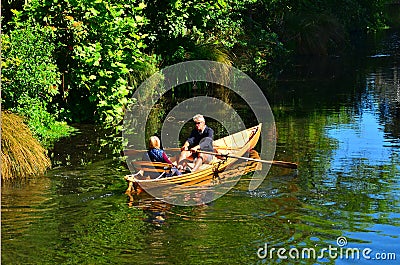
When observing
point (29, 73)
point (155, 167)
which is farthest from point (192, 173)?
point (29, 73)

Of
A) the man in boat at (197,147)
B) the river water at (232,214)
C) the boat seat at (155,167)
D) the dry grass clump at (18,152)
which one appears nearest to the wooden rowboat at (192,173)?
the boat seat at (155,167)

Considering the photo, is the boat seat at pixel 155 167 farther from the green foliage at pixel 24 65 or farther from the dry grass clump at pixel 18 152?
the green foliage at pixel 24 65

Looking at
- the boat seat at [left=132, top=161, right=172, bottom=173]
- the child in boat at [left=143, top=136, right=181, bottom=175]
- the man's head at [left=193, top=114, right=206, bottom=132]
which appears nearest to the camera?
the boat seat at [left=132, top=161, right=172, bottom=173]

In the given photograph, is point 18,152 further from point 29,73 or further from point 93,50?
point 93,50

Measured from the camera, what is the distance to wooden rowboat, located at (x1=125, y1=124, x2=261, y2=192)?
45.5 feet

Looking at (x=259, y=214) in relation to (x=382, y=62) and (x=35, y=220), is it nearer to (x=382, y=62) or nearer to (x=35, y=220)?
(x=35, y=220)

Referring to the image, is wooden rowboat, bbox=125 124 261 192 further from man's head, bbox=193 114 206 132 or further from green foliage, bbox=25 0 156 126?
green foliage, bbox=25 0 156 126

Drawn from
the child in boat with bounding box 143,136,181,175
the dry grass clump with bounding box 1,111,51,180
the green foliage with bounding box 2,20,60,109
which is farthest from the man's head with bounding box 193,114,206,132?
the green foliage with bounding box 2,20,60,109

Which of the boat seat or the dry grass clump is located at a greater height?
the dry grass clump

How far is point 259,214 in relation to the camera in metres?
12.7

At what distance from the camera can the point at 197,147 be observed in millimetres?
16156

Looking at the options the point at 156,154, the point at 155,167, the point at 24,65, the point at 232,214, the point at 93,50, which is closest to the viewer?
the point at 232,214

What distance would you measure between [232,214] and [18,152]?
4.75 m

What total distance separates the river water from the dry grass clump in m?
0.32
